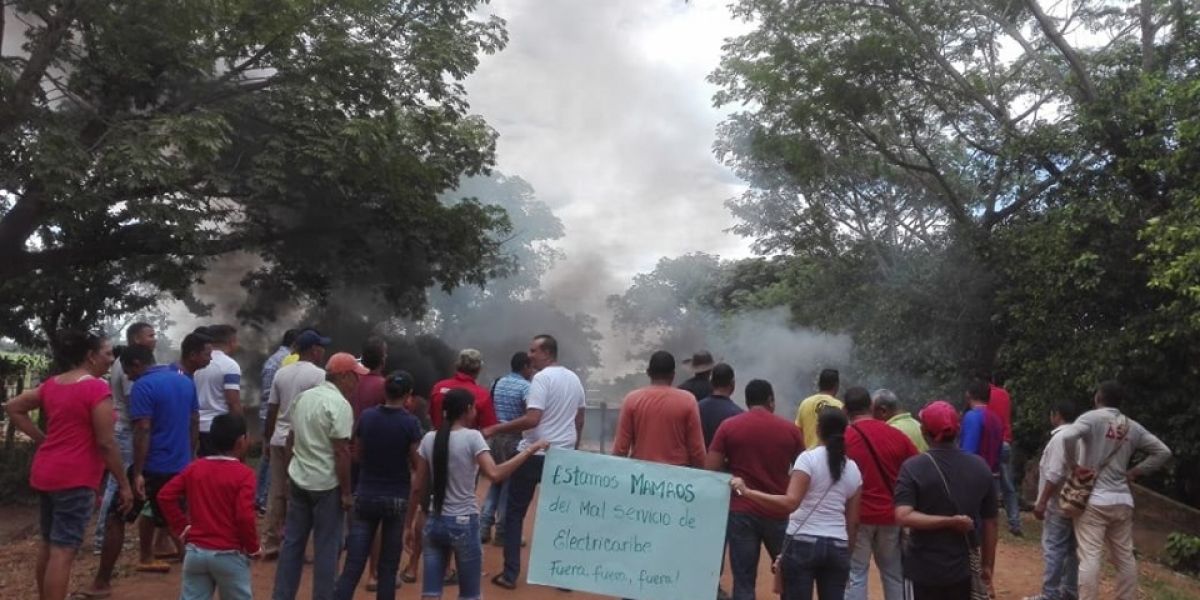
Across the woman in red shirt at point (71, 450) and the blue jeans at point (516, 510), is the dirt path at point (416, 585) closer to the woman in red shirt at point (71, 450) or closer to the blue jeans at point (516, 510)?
the blue jeans at point (516, 510)

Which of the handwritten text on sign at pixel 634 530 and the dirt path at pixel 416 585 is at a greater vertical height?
the handwritten text on sign at pixel 634 530

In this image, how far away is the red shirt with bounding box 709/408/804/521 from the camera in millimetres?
4961

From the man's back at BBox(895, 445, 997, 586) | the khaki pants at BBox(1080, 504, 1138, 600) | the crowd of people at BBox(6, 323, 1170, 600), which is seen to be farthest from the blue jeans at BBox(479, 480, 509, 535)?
the khaki pants at BBox(1080, 504, 1138, 600)

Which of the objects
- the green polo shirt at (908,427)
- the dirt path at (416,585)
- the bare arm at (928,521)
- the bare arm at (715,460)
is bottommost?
the dirt path at (416,585)

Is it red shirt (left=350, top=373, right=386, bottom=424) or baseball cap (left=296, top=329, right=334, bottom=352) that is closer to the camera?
baseball cap (left=296, top=329, right=334, bottom=352)

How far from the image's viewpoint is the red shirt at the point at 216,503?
418 cm

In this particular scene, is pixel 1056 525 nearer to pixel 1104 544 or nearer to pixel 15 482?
pixel 1104 544

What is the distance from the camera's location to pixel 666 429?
17.4 feet

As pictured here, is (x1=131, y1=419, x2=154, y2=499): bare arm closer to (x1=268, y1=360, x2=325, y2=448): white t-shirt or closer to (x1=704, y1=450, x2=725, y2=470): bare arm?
(x1=268, y1=360, x2=325, y2=448): white t-shirt

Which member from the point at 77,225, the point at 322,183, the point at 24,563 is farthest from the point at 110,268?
the point at 24,563

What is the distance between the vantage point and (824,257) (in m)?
20.8

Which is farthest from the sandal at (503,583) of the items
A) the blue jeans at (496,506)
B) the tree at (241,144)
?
the tree at (241,144)

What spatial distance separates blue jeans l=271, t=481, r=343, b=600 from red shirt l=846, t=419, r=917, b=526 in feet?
9.61

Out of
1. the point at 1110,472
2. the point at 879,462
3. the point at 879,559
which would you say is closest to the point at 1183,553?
the point at 1110,472
